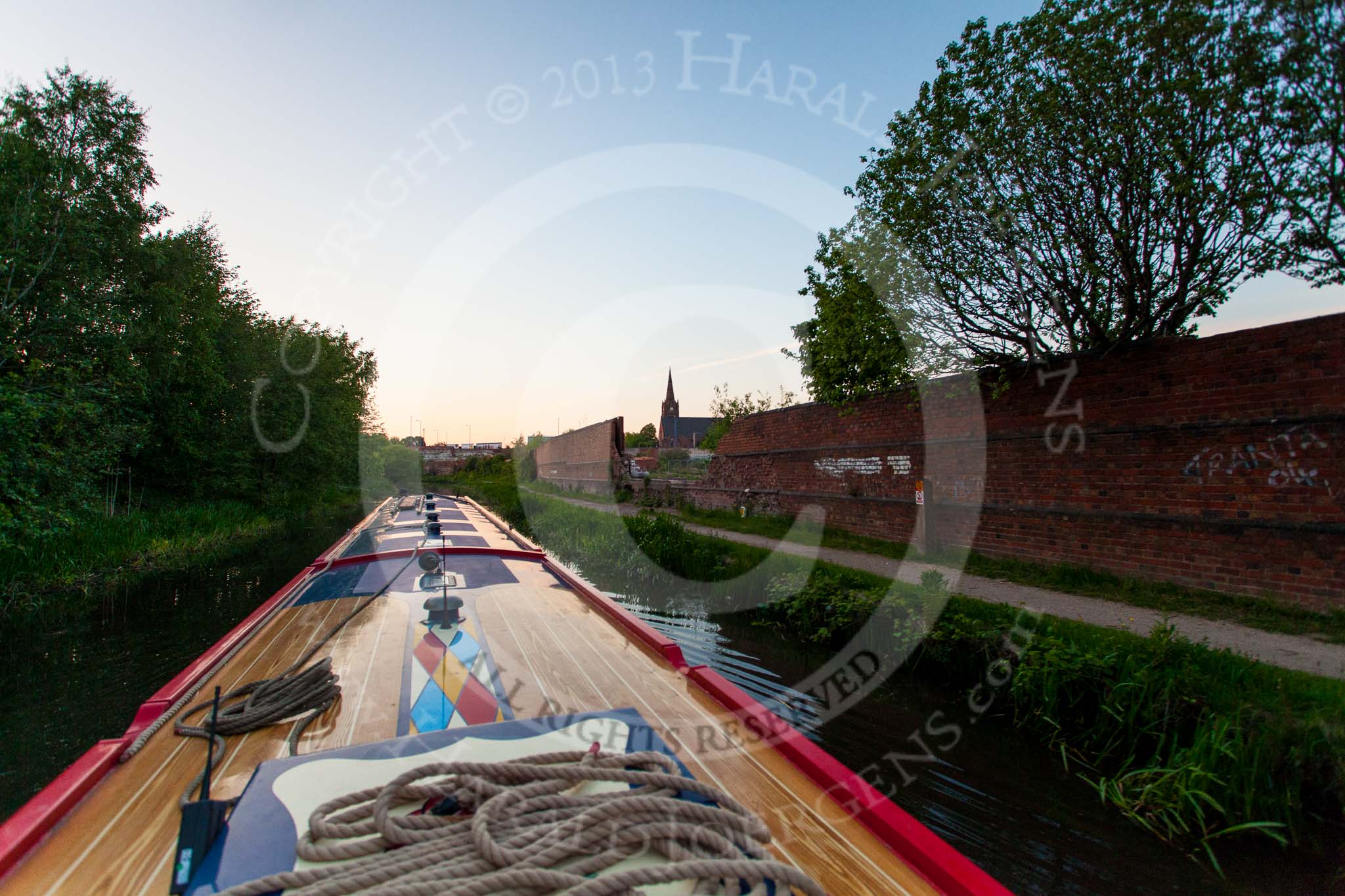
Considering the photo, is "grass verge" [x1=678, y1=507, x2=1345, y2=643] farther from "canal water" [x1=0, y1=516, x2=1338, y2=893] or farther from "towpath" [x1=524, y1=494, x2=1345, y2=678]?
"canal water" [x1=0, y1=516, x2=1338, y2=893]

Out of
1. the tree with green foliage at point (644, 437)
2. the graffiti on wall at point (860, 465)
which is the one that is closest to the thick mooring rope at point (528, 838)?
the graffiti on wall at point (860, 465)

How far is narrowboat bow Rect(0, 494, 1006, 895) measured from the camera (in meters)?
1.04

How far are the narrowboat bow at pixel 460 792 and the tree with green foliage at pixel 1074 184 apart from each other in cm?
448

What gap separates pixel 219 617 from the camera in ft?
19.9

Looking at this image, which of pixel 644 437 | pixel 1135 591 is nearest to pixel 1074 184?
pixel 1135 591

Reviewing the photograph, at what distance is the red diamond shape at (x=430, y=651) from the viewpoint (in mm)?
2480

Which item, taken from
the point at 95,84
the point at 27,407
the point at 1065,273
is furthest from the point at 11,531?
the point at 1065,273

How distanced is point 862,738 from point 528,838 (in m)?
2.90

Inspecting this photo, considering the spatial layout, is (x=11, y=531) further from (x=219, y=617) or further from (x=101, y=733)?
(x=101, y=733)

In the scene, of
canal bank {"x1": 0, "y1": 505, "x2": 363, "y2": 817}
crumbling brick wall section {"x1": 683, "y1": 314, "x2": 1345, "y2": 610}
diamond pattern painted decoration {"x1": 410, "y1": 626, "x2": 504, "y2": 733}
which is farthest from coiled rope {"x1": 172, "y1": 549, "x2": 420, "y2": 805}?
crumbling brick wall section {"x1": 683, "y1": 314, "x2": 1345, "y2": 610}

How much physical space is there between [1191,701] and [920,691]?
4.87 feet

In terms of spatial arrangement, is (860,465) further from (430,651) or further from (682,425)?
(682,425)

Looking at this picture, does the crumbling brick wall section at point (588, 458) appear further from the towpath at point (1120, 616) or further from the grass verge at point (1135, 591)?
the towpath at point (1120, 616)

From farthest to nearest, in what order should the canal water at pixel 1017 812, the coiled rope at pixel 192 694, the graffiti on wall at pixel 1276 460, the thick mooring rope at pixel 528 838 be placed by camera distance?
the graffiti on wall at pixel 1276 460, the canal water at pixel 1017 812, the coiled rope at pixel 192 694, the thick mooring rope at pixel 528 838
